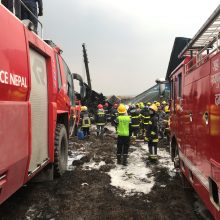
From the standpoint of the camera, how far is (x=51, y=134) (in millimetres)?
6047

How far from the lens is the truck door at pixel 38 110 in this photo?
4.99 metres

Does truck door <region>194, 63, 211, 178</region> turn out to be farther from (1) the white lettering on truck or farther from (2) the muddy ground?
(1) the white lettering on truck

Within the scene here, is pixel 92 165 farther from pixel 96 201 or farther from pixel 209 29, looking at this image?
pixel 209 29

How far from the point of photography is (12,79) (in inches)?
154

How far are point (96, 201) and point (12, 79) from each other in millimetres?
2891

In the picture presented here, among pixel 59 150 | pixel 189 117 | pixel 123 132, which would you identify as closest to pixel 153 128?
pixel 123 132

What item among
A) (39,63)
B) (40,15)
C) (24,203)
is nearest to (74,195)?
(24,203)

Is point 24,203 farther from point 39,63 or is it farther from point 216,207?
point 216,207

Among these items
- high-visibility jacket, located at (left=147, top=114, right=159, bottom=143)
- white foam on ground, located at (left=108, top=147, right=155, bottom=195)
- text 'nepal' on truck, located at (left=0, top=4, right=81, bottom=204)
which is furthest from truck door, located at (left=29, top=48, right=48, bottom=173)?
high-visibility jacket, located at (left=147, top=114, right=159, bottom=143)

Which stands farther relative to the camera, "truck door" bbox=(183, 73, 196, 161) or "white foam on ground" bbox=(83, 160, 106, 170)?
"white foam on ground" bbox=(83, 160, 106, 170)

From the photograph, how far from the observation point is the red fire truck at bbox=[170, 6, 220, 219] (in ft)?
12.6

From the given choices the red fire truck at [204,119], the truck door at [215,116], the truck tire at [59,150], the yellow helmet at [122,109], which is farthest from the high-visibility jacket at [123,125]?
the truck door at [215,116]

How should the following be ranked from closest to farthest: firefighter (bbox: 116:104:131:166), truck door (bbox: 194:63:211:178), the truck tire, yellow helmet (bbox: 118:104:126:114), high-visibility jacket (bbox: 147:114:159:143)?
truck door (bbox: 194:63:211:178) < the truck tire < firefighter (bbox: 116:104:131:166) < yellow helmet (bbox: 118:104:126:114) < high-visibility jacket (bbox: 147:114:159:143)

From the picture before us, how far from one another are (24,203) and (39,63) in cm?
230
